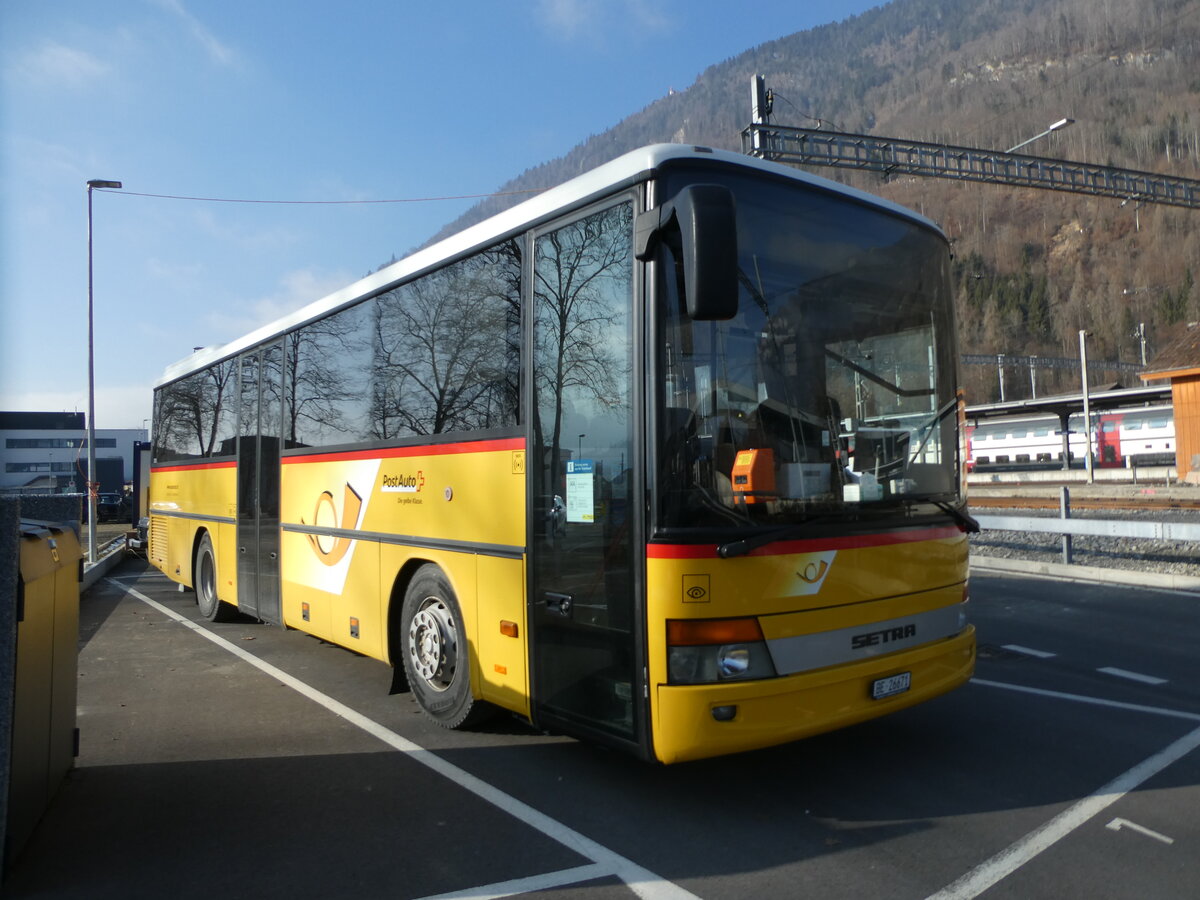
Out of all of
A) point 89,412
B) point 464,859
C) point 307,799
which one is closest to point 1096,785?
point 464,859

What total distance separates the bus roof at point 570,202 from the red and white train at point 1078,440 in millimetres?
43104

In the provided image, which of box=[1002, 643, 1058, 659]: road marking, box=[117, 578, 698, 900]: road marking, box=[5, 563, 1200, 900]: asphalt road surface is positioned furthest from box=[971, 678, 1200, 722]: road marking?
box=[117, 578, 698, 900]: road marking

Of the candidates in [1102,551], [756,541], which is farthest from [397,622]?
[1102,551]

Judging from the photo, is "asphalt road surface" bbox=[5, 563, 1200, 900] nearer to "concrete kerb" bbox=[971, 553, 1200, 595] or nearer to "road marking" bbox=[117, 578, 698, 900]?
"road marking" bbox=[117, 578, 698, 900]

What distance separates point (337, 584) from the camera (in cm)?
750

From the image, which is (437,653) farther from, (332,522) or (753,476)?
(753,476)

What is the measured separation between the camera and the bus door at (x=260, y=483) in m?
8.87

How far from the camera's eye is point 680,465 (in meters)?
4.29

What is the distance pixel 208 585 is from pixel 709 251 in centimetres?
909

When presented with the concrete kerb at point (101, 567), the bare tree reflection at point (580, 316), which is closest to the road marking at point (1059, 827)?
the bare tree reflection at point (580, 316)

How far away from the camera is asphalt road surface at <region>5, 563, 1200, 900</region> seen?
3867 millimetres

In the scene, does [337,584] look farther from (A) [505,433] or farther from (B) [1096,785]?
(B) [1096,785]

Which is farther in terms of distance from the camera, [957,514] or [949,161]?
[949,161]

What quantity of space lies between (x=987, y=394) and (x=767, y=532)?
109 meters
